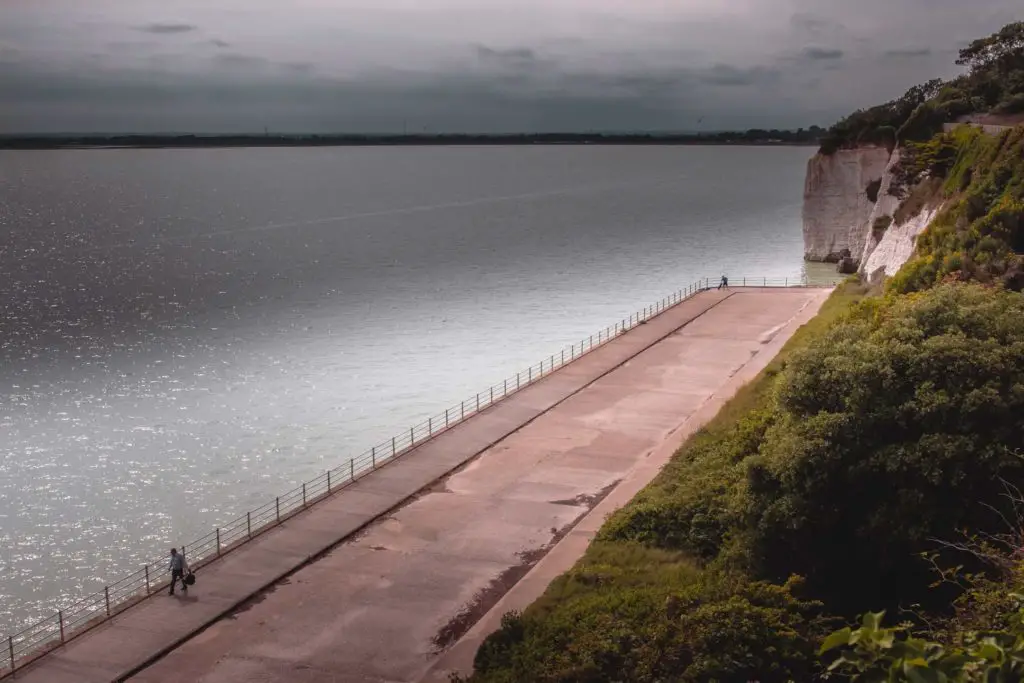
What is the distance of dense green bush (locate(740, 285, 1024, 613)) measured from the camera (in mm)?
17438

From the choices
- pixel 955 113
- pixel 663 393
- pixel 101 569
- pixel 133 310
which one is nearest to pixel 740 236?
pixel 955 113

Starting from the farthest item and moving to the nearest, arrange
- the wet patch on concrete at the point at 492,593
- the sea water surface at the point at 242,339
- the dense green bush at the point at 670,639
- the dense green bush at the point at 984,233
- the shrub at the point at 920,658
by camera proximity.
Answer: the sea water surface at the point at 242,339, the dense green bush at the point at 984,233, the wet patch on concrete at the point at 492,593, the dense green bush at the point at 670,639, the shrub at the point at 920,658

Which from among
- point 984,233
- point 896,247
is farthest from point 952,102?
point 984,233

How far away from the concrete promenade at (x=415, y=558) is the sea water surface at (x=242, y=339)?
16.4 feet

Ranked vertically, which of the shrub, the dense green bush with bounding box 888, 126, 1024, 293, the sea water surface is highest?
the dense green bush with bounding box 888, 126, 1024, 293

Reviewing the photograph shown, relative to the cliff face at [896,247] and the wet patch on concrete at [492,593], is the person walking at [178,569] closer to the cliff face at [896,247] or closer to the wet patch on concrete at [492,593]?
the wet patch on concrete at [492,593]

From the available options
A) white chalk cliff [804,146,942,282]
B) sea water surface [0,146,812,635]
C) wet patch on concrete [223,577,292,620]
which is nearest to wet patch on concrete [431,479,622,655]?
wet patch on concrete [223,577,292,620]

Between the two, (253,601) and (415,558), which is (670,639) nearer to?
(415,558)

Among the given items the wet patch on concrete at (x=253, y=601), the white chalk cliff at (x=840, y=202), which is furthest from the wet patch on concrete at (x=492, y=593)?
the white chalk cliff at (x=840, y=202)

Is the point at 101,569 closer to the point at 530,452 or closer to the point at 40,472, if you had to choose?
the point at 40,472

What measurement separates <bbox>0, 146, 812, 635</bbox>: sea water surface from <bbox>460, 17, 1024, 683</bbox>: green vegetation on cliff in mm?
14392

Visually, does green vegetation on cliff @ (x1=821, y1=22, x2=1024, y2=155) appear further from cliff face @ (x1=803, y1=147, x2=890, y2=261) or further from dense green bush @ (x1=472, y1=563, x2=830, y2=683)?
dense green bush @ (x1=472, y1=563, x2=830, y2=683)

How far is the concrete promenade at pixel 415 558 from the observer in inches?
768

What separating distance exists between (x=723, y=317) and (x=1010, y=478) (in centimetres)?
4080
